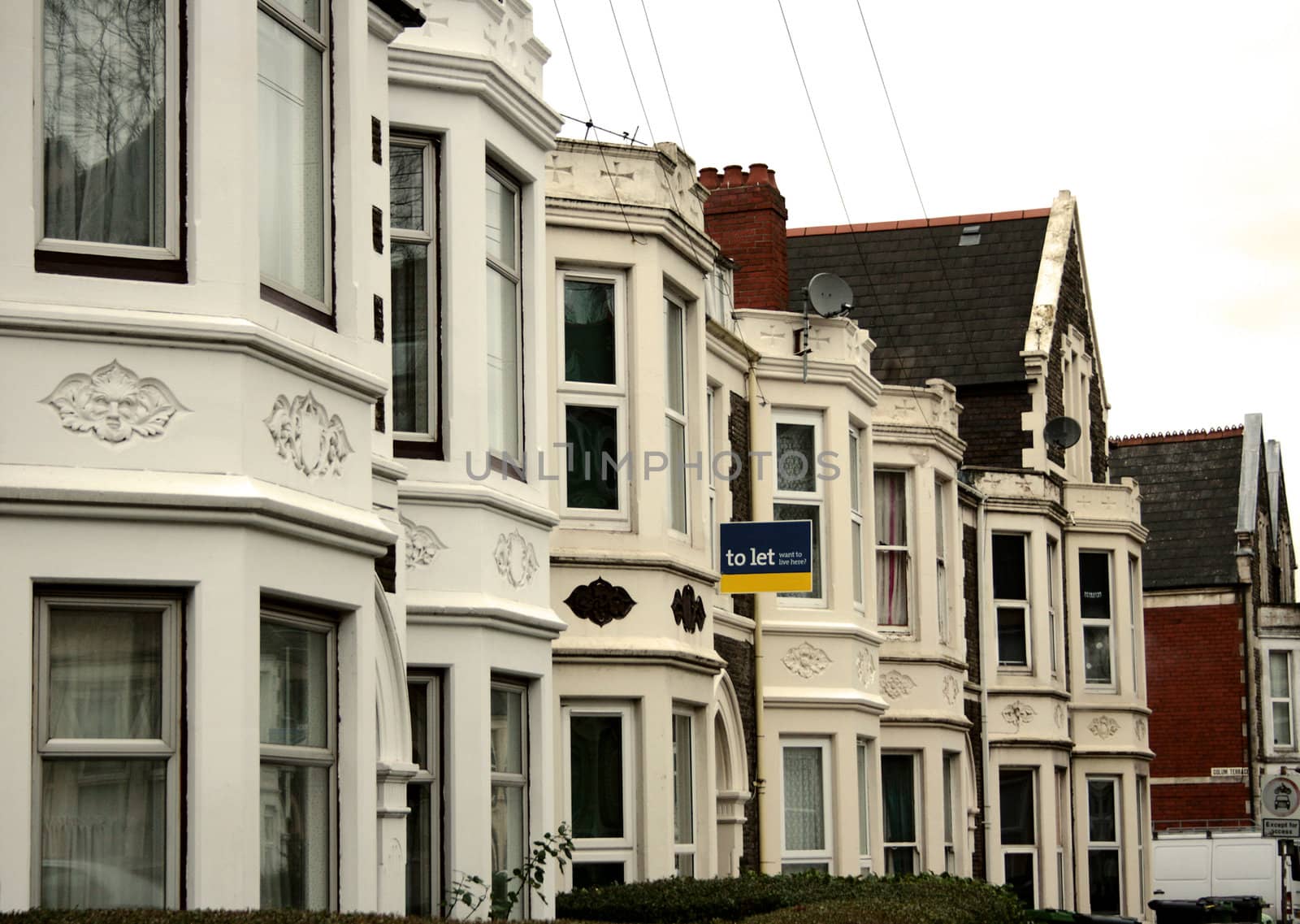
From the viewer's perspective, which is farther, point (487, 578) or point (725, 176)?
point (725, 176)

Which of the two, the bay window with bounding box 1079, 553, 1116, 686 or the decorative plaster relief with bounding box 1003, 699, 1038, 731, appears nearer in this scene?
the decorative plaster relief with bounding box 1003, 699, 1038, 731

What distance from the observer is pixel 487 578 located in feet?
41.1

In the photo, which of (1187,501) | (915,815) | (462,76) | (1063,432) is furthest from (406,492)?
(1187,501)

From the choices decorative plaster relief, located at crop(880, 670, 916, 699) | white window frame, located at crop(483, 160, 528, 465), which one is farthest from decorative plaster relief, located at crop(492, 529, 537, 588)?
decorative plaster relief, located at crop(880, 670, 916, 699)

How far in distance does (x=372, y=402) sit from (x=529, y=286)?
3551 millimetres

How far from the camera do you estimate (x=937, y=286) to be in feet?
112

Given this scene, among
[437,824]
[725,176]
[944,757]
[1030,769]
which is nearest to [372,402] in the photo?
[437,824]

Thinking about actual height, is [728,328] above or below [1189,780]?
above

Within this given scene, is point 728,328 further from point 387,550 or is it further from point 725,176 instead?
point 387,550

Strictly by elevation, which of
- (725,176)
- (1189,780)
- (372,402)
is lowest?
(1189,780)

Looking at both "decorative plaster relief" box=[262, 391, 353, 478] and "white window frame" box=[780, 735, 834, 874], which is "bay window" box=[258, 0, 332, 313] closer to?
"decorative plaster relief" box=[262, 391, 353, 478]

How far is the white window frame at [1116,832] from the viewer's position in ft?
101

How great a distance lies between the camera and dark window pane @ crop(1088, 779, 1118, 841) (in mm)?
31062

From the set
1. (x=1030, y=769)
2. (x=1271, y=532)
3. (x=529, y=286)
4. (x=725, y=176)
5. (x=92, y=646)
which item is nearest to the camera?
(x=92, y=646)
